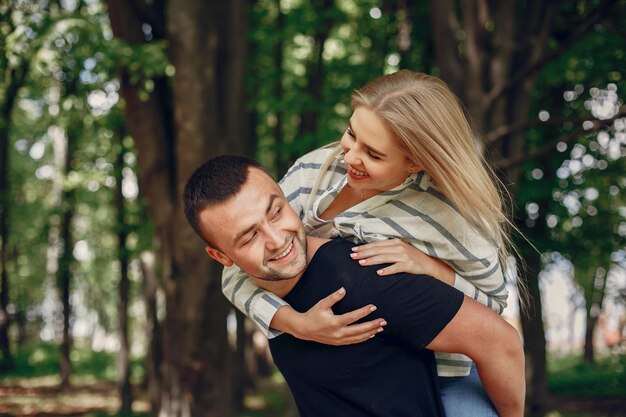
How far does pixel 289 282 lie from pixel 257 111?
1365cm

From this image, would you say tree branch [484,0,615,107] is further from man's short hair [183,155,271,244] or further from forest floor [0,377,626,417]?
man's short hair [183,155,271,244]

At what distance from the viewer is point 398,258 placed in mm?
2246

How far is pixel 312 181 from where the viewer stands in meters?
2.82

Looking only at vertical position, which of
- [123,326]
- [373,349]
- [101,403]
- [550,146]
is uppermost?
[550,146]

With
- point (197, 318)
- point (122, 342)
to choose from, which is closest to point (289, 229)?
point (197, 318)

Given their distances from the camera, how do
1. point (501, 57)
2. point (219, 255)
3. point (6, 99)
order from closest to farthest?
1. point (219, 255)
2. point (501, 57)
3. point (6, 99)

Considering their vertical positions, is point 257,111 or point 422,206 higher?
point 422,206

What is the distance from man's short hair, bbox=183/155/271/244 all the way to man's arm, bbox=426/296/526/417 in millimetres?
780

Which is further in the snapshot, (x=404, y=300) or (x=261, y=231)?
(x=261, y=231)

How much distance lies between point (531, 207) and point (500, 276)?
12.8 meters

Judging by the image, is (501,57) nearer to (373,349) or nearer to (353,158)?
(353,158)

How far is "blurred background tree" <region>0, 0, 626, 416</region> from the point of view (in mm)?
7465

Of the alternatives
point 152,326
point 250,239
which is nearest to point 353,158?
point 250,239

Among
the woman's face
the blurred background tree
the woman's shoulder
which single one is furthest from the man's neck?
the blurred background tree
